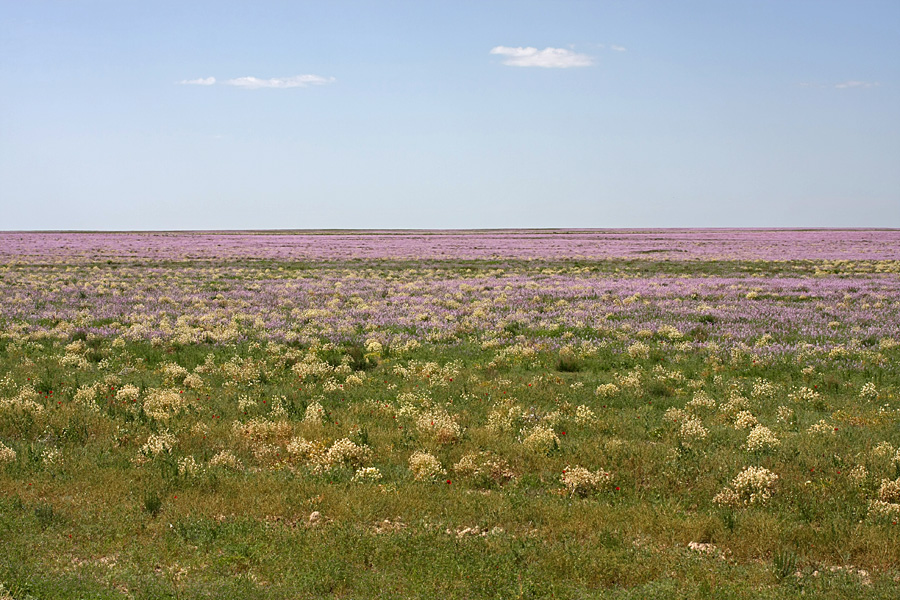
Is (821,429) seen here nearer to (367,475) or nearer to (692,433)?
(692,433)

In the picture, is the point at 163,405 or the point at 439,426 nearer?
the point at 439,426

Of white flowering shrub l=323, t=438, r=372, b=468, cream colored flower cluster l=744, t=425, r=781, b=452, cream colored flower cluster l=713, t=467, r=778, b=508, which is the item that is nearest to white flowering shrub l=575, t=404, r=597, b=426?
cream colored flower cluster l=744, t=425, r=781, b=452

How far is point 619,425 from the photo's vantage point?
10562 mm

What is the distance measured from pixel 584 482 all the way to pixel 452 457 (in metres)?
2.05

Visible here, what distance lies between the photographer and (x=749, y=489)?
787cm

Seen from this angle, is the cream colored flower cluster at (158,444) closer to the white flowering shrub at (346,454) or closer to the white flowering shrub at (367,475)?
the white flowering shrub at (346,454)

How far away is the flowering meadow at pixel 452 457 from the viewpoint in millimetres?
6281

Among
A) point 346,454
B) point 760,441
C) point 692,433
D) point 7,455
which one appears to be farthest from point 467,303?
point 7,455

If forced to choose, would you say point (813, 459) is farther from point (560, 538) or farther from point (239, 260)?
point (239, 260)

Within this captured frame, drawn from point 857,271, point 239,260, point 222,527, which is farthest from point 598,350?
point 239,260

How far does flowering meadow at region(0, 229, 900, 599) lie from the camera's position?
20.6 ft

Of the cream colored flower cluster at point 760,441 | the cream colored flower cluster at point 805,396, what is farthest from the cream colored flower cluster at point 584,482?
the cream colored flower cluster at point 805,396

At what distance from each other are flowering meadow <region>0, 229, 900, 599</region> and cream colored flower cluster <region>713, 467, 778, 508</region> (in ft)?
0.08

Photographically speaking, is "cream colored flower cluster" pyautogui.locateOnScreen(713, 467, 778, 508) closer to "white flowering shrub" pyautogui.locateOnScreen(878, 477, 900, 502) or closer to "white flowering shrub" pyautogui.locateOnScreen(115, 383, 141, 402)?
"white flowering shrub" pyautogui.locateOnScreen(878, 477, 900, 502)
